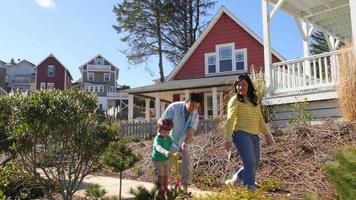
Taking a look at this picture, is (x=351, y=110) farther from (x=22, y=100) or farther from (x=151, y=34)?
(x=151, y=34)

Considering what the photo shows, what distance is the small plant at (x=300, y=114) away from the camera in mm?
8656

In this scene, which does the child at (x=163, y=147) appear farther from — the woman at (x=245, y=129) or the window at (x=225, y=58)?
the window at (x=225, y=58)

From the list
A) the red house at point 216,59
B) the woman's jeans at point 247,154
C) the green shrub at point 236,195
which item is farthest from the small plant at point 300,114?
the red house at point 216,59

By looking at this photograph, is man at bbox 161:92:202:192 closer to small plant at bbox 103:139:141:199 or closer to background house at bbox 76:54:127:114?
small plant at bbox 103:139:141:199

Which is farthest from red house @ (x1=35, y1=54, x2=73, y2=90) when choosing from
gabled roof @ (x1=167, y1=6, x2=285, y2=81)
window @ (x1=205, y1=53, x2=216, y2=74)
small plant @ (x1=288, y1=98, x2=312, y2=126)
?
small plant @ (x1=288, y1=98, x2=312, y2=126)

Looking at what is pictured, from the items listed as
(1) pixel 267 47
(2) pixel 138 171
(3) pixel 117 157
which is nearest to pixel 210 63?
(1) pixel 267 47

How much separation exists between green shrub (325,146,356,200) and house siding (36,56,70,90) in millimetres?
54978

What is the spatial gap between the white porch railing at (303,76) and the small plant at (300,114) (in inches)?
23.3

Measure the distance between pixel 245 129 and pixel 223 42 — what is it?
18910 millimetres

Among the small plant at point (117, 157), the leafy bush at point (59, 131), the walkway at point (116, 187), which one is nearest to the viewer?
the leafy bush at point (59, 131)

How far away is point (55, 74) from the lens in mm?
54500

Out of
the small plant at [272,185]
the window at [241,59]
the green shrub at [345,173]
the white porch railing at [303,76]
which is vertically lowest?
the small plant at [272,185]

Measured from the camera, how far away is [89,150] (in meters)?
4.68

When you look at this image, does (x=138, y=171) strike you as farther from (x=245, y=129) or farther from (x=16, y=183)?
(x=245, y=129)
